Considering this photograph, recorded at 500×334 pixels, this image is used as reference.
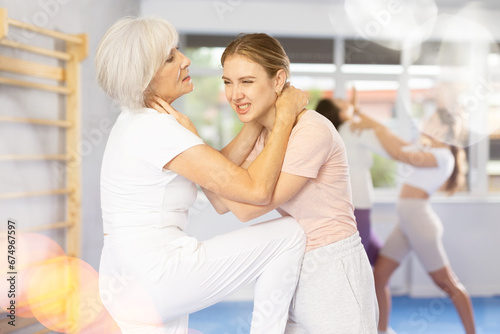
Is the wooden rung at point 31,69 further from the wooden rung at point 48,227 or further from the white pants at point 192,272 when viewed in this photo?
the white pants at point 192,272

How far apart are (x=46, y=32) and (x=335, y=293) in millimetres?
2260

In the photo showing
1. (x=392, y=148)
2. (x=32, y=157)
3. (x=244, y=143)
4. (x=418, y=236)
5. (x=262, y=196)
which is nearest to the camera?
(x=262, y=196)

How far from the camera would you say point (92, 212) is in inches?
144

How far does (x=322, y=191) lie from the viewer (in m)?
1.57

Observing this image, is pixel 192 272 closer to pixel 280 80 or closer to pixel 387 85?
pixel 280 80

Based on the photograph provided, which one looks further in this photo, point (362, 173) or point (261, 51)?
point (362, 173)

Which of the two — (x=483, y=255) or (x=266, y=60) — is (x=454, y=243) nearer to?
(x=483, y=255)

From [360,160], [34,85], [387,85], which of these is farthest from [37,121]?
[387,85]

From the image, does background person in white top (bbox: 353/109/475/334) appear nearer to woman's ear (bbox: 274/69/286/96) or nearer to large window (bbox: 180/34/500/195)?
large window (bbox: 180/34/500/195)

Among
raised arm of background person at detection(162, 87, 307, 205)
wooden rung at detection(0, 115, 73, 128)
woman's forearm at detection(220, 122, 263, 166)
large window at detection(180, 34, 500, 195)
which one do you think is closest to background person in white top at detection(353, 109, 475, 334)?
large window at detection(180, 34, 500, 195)

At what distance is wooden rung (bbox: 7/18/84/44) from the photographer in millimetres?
2549

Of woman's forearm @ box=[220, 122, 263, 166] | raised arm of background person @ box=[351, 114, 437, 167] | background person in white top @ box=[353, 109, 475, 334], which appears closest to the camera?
woman's forearm @ box=[220, 122, 263, 166]

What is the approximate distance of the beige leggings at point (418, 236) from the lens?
3.06 meters

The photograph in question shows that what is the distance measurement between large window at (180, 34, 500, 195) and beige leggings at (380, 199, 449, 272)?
148cm
